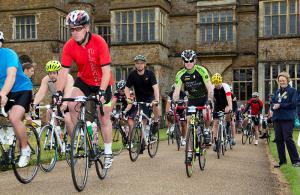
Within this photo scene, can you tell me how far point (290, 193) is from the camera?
6.68 meters

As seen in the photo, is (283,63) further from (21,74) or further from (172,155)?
(21,74)

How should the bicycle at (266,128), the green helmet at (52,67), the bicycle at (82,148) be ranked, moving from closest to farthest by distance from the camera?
the bicycle at (82,148)
the green helmet at (52,67)
the bicycle at (266,128)

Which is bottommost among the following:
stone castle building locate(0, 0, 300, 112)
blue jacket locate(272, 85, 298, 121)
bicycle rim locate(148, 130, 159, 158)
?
bicycle rim locate(148, 130, 159, 158)

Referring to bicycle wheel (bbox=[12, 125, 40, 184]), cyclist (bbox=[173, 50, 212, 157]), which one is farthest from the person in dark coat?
bicycle wheel (bbox=[12, 125, 40, 184])

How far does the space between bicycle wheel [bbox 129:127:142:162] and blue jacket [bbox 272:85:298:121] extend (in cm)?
289

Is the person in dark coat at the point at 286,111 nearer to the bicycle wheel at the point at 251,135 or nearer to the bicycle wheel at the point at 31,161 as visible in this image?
the bicycle wheel at the point at 31,161

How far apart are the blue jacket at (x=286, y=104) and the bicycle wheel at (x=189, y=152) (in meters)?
2.41

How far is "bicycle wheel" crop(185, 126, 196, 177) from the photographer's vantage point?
7.73 meters

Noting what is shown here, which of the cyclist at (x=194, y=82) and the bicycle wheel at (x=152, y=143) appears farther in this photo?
the bicycle wheel at (x=152, y=143)

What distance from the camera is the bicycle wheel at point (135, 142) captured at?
9.64 m

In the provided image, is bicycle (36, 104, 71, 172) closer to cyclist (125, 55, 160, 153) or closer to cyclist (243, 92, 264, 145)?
cyclist (125, 55, 160, 153)

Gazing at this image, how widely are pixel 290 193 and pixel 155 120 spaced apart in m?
4.72

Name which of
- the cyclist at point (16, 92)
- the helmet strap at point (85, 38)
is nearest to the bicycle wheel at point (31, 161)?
the cyclist at point (16, 92)

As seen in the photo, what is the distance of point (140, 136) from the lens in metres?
10.1
